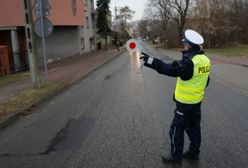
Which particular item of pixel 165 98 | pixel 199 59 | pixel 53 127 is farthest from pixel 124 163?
pixel 165 98

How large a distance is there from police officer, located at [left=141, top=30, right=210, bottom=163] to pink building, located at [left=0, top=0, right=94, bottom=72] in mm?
10354

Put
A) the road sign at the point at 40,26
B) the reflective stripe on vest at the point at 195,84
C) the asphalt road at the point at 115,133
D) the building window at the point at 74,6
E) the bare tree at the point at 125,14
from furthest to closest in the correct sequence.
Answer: the bare tree at the point at 125,14
the building window at the point at 74,6
the road sign at the point at 40,26
the asphalt road at the point at 115,133
the reflective stripe on vest at the point at 195,84

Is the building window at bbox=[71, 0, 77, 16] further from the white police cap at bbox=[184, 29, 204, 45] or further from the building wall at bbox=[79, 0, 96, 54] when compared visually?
the white police cap at bbox=[184, 29, 204, 45]

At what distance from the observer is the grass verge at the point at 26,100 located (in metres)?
9.17

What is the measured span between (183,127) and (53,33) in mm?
29116

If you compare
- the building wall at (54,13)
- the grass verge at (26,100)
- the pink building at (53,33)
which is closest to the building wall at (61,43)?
the pink building at (53,33)

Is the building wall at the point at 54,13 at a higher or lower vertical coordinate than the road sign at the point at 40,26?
higher

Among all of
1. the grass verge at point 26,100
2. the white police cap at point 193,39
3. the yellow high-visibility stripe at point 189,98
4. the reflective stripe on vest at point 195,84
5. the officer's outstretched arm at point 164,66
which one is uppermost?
the white police cap at point 193,39

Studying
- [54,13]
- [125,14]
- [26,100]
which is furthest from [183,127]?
[125,14]

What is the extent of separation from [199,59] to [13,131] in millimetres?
4342

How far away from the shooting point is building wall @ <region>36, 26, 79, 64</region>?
32.1m

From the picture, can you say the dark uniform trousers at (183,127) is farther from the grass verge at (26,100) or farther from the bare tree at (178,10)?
the bare tree at (178,10)

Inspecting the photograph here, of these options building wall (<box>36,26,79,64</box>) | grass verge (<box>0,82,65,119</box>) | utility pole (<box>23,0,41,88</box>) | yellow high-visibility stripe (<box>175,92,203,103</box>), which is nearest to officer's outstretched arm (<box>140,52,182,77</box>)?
yellow high-visibility stripe (<box>175,92,203,103</box>)

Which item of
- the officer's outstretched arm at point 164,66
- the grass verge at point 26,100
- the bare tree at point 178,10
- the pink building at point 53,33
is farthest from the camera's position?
the bare tree at point 178,10
